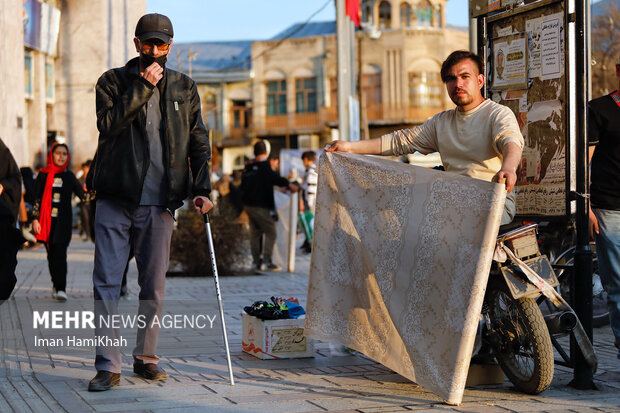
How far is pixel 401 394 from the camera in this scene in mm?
5449

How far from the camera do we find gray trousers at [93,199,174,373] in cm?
573

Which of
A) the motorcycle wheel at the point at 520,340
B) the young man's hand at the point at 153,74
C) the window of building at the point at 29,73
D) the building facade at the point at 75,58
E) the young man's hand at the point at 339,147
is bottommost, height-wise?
the motorcycle wheel at the point at 520,340

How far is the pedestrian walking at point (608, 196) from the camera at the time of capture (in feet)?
20.2

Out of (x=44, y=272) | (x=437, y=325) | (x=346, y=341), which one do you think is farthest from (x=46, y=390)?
(x=44, y=272)

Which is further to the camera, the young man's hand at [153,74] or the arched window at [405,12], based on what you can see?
the arched window at [405,12]

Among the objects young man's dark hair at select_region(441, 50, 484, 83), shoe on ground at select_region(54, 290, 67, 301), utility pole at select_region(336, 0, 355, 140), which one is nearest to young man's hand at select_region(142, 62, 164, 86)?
young man's dark hair at select_region(441, 50, 484, 83)

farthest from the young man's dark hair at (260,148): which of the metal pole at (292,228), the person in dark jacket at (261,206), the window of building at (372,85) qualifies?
the window of building at (372,85)

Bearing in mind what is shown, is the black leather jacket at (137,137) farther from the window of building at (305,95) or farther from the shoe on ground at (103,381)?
the window of building at (305,95)

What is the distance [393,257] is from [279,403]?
110 cm

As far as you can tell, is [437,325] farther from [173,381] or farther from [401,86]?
[401,86]

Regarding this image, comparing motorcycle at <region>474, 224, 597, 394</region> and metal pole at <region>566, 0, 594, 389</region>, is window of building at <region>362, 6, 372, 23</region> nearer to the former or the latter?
metal pole at <region>566, 0, 594, 389</region>

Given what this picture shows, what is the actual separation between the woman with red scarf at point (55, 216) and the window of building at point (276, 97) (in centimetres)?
5044

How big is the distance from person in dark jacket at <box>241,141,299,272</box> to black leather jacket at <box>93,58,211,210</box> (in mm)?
8053

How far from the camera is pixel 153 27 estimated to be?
5.66 metres
